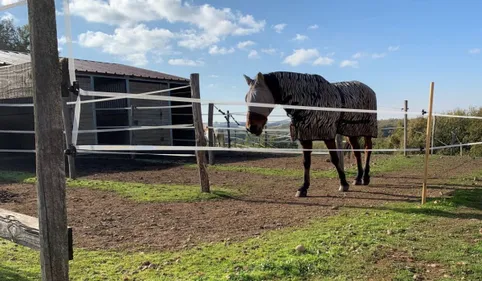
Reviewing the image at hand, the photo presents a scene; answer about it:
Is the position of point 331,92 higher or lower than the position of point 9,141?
higher

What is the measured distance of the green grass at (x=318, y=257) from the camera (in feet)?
8.18

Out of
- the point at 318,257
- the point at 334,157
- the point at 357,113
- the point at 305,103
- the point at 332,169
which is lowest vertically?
the point at 332,169

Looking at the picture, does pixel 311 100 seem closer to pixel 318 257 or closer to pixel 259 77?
pixel 259 77

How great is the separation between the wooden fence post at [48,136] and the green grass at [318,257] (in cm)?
78

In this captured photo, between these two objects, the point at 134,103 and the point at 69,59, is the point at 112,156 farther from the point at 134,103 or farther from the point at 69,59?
the point at 69,59

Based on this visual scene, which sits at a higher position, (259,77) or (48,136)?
(259,77)

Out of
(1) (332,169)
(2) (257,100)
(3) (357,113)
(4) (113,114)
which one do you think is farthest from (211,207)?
(4) (113,114)

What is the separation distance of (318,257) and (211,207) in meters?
2.24

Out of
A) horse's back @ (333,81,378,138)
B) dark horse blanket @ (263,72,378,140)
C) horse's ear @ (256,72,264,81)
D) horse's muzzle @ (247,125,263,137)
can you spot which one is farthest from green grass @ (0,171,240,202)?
horse's back @ (333,81,378,138)

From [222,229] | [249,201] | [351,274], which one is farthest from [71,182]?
[351,274]

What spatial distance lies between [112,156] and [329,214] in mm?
9515

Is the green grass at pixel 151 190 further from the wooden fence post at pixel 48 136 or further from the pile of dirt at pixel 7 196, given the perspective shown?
the wooden fence post at pixel 48 136

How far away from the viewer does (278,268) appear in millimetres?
2512

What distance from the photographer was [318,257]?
2697mm
